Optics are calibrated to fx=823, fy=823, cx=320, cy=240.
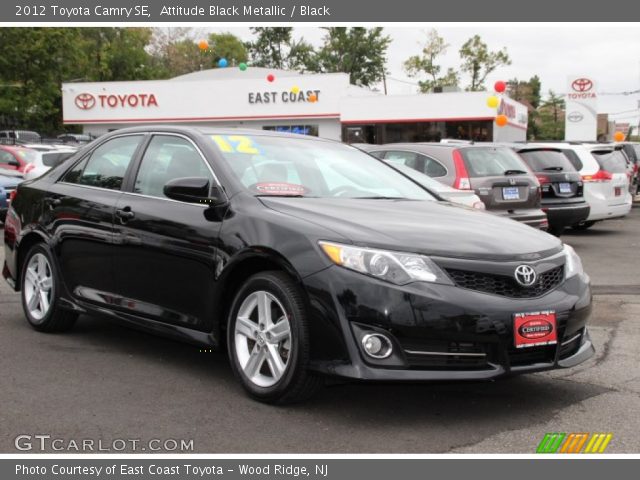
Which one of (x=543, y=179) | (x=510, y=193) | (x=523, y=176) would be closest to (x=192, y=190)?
(x=510, y=193)

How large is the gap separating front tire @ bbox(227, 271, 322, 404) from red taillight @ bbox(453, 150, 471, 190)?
6.59 meters

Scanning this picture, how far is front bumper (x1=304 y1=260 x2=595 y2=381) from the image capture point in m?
3.97

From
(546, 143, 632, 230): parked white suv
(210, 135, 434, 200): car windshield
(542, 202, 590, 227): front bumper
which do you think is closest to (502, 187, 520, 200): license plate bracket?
(542, 202, 590, 227): front bumper

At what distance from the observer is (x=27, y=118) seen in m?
50.4

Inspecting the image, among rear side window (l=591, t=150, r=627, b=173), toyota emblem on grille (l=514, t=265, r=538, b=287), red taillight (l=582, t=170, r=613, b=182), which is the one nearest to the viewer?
toyota emblem on grille (l=514, t=265, r=538, b=287)

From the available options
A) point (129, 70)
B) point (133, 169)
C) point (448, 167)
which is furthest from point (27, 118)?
point (133, 169)

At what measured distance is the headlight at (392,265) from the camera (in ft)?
13.2

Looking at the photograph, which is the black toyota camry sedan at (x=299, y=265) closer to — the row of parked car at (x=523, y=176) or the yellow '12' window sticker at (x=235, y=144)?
the yellow '12' window sticker at (x=235, y=144)

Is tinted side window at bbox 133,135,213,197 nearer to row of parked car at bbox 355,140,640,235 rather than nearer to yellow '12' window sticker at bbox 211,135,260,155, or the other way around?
yellow '12' window sticker at bbox 211,135,260,155

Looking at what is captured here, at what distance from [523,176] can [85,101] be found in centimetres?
3811

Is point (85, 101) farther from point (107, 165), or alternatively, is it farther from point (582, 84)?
point (107, 165)

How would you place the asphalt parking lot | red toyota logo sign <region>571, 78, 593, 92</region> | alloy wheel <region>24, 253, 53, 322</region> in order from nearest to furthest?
the asphalt parking lot
alloy wheel <region>24, 253, 53, 322</region>
red toyota logo sign <region>571, 78, 593, 92</region>

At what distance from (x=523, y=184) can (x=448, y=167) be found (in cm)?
106

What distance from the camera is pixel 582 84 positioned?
3691 cm
